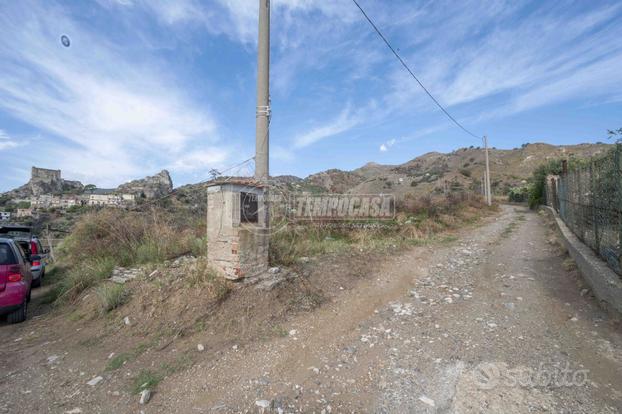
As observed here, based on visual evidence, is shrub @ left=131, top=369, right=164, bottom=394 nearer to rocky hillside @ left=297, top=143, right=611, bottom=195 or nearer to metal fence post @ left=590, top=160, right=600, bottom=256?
metal fence post @ left=590, top=160, right=600, bottom=256

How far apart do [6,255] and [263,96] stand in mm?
4760

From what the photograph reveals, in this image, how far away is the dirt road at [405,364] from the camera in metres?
2.24

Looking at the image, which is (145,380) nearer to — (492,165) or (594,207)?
(594,207)

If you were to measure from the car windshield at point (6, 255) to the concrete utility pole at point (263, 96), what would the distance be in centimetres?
405

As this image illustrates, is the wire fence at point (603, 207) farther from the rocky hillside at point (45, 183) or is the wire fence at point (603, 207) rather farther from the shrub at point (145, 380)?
the rocky hillside at point (45, 183)

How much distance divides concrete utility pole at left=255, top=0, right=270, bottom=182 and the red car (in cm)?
402

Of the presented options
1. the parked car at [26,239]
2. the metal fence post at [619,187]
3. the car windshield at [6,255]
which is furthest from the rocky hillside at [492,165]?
the car windshield at [6,255]

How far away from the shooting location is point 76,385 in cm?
272

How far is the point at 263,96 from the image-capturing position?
15.1ft

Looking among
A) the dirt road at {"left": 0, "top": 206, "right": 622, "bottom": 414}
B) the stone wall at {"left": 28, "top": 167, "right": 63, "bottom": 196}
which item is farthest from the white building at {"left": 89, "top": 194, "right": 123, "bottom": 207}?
the stone wall at {"left": 28, "top": 167, "right": 63, "bottom": 196}

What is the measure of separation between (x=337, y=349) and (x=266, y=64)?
4248 mm

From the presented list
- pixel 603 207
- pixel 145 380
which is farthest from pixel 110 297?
pixel 603 207

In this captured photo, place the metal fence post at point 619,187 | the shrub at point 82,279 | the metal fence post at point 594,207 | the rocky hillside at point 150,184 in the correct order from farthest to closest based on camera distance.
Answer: the rocky hillside at point 150,184
the shrub at point 82,279
the metal fence post at point 594,207
the metal fence post at point 619,187

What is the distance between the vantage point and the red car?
4.32 meters
